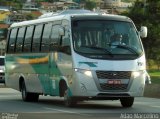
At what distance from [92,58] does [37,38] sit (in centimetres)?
469

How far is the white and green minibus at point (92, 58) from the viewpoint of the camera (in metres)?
22.2

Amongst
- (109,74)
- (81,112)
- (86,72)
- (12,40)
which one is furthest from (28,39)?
(81,112)

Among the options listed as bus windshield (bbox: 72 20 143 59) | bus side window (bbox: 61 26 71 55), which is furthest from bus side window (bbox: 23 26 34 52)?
bus windshield (bbox: 72 20 143 59)

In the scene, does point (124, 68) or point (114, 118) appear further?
point (124, 68)

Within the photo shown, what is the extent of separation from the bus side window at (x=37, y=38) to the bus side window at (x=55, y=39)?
1495 millimetres

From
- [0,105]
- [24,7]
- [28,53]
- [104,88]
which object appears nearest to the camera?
[104,88]

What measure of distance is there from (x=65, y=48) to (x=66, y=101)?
5.34 ft

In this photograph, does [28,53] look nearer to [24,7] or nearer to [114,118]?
[114,118]

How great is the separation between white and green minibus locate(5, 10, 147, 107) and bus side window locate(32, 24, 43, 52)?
0.47 metres

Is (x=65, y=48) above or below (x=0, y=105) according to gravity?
above

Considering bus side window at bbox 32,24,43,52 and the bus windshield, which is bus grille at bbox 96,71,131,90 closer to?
the bus windshield

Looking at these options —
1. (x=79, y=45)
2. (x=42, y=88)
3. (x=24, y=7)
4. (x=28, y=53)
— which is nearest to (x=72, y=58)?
(x=79, y=45)

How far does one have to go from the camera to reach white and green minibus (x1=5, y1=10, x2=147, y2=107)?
22.2 metres

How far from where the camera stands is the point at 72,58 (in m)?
22.5
